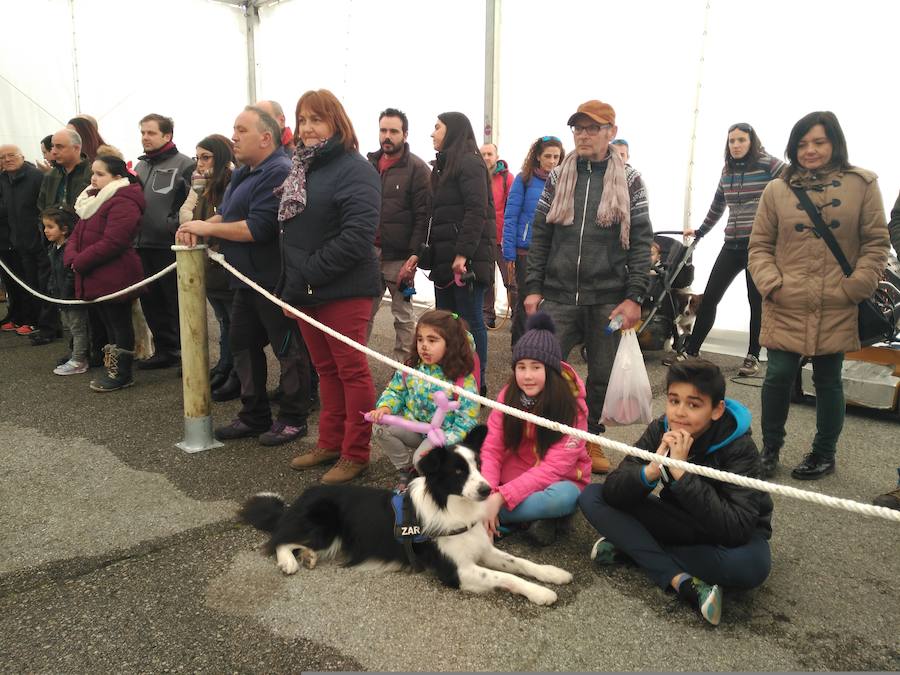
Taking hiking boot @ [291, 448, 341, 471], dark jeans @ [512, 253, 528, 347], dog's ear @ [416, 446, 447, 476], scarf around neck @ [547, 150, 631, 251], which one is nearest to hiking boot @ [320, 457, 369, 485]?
hiking boot @ [291, 448, 341, 471]

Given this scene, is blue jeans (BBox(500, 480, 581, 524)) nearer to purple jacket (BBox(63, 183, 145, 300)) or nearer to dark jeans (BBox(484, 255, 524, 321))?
purple jacket (BBox(63, 183, 145, 300))

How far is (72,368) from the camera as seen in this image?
5875 mm

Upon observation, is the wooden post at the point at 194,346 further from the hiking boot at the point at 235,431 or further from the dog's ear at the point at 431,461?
the dog's ear at the point at 431,461

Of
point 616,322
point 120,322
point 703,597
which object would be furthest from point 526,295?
point 120,322

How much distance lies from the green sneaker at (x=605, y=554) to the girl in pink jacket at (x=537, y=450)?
227mm

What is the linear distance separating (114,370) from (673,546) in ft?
14.6

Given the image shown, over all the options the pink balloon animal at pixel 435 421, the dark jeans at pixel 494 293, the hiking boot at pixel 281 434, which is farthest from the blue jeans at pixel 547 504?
the dark jeans at pixel 494 293

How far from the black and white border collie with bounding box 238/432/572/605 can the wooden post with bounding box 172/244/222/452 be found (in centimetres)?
134

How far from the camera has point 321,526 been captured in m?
2.83

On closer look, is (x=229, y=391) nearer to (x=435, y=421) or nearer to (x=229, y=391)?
(x=229, y=391)

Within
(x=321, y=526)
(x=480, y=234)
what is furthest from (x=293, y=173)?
(x=321, y=526)

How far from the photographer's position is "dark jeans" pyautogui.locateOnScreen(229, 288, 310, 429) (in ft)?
13.3

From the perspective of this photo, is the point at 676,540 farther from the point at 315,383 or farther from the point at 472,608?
the point at 315,383

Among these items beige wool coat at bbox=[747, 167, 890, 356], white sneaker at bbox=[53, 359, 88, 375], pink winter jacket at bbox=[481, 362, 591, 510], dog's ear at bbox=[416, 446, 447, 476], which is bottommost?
white sneaker at bbox=[53, 359, 88, 375]
